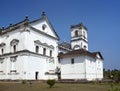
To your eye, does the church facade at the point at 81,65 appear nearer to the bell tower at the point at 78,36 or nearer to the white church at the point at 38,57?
the white church at the point at 38,57

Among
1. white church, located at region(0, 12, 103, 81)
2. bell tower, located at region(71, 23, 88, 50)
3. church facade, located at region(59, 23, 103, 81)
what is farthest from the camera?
bell tower, located at region(71, 23, 88, 50)

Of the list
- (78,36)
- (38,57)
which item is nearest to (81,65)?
(38,57)

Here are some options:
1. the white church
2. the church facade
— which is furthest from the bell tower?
the white church

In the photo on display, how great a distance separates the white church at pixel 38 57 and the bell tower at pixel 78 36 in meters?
13.0

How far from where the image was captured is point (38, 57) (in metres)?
38.9

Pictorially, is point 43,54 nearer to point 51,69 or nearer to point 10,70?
point 51,69

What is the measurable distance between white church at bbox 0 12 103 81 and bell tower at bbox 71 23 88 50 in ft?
42.8

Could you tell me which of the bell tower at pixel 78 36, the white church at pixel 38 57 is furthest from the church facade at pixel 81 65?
the bell tower at pixel 78 36

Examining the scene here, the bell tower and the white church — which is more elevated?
the bell tower

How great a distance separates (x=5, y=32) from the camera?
41.7m

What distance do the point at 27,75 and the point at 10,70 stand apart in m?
5.17

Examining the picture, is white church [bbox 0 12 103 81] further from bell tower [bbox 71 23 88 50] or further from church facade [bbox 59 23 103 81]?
bell tower [bbox 71 23 88 50]

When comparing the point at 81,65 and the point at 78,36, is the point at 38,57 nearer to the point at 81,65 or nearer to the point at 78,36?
the point at 81,65

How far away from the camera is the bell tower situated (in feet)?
190
